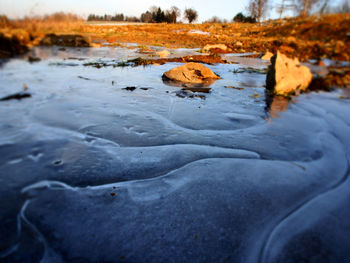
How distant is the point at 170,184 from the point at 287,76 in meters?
4.21

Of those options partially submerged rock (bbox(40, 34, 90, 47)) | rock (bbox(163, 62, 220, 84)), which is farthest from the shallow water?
partially submerged rock (bbox(40, 34, 90, 47))

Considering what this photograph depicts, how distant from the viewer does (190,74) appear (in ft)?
18.2

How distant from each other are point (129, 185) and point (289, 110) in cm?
301

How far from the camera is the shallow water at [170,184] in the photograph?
111 cm

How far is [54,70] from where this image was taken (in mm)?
5965

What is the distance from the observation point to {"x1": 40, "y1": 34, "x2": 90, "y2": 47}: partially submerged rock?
1276 centimetres

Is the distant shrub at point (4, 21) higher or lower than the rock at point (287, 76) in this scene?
higher

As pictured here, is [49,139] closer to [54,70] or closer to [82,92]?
[82,92]

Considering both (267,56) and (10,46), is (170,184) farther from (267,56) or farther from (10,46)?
(10,46)

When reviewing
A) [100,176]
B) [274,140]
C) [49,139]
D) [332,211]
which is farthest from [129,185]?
[274,140]

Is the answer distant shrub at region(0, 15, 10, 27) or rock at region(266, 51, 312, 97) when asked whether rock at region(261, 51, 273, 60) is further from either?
distant shrub at region(0, 15, 10, 27)

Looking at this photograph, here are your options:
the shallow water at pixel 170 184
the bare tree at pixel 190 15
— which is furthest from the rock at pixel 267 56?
the bare tree at pixel 190 15

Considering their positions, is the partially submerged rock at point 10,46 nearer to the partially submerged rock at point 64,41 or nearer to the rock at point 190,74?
the partially submerged rock at point 64,41

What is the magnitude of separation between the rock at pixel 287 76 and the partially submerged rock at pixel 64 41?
12258 mm
